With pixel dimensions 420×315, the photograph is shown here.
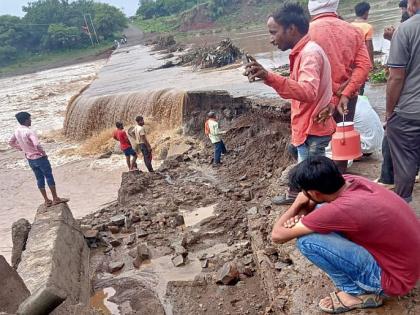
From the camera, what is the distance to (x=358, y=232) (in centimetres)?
225

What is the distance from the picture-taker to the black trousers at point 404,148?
3131 millimetres

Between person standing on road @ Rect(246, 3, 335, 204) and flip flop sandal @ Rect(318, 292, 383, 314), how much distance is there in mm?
1284

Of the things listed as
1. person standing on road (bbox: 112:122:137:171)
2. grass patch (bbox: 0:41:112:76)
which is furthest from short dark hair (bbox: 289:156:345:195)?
grass patch (bbox: 0:41:112:76)

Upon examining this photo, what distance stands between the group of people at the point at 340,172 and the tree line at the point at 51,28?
55393 millimetres

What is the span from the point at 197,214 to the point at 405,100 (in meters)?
4.46

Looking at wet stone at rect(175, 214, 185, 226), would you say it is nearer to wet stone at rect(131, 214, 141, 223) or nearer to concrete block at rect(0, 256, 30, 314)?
wet stone at rect(131, 214, 141, 223)

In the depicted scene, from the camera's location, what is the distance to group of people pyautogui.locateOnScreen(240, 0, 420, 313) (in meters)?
2.24

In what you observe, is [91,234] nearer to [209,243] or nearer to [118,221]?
[118,221]

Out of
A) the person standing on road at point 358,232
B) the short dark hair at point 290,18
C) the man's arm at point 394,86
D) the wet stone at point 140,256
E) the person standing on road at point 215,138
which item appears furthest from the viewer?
the person standing on road at point 215,138

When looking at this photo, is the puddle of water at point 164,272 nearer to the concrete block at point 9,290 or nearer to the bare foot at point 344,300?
the concrete block at point 9,290

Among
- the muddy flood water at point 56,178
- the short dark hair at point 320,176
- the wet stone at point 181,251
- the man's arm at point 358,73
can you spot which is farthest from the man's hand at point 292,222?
the muddy flood water at point 56,178

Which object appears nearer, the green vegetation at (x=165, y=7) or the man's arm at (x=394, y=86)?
the man's arm at (x=394, y=86)

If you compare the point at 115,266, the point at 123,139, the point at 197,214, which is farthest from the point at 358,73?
the point at 123,139

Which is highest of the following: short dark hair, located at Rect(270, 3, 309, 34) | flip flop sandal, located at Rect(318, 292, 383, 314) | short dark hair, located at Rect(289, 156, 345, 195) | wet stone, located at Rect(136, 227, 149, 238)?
short dark hair, located at Rect(270, 3, 309, 34)
